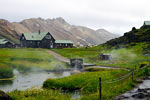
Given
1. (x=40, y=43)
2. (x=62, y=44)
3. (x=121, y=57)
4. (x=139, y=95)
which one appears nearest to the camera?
(x=139, y=95)

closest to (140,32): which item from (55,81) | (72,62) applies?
(72,62)

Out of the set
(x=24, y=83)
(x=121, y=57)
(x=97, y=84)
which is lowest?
(x=24, y=83)

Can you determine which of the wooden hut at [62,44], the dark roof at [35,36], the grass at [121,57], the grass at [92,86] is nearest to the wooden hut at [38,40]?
Answer: the dark roof at [35,36]

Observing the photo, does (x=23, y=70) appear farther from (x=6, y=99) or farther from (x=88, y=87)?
(x=6, y=99)

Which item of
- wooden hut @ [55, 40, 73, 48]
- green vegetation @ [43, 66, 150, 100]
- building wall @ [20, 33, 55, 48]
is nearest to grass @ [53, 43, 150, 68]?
green vegetation @ [43, 66, 150, 100]

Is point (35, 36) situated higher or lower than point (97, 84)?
higher

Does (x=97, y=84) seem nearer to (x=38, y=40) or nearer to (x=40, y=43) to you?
(x=40, y=43)

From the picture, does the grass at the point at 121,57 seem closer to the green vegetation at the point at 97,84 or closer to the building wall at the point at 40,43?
the green vegetation at the point at 97,84

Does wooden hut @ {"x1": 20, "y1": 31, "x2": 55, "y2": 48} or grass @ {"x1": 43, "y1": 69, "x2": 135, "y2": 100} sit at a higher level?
wooden hut @ {"x1": 20, "y1": 31, "x2": 55, "y2": 48}

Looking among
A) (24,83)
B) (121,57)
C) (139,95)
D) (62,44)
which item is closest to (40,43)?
(62,44)

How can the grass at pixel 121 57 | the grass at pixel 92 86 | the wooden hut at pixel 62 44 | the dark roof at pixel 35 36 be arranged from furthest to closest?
1. the wooden hut at pixel 62 44
2. the dark roof at pixel 35 36
3. the grass at pixel 121 57
4. the grass at pixel 92 86

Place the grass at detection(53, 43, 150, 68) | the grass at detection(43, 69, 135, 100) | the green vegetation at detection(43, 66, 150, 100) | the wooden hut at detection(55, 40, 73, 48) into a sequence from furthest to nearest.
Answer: the wooden hut at detection(55, 40, 73, 48) → the grass at detection(53, 43, 150, 68) → the green vegetation at detection(43, 66, 150, 100) → the grass at detection(43, 69, 135, 100)

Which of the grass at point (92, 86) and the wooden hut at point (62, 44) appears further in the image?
the wooden hut at point (62, 44)

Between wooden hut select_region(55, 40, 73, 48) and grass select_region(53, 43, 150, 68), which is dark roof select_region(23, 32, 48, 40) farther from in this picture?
grass select_region(53, 43, 150, 68)
